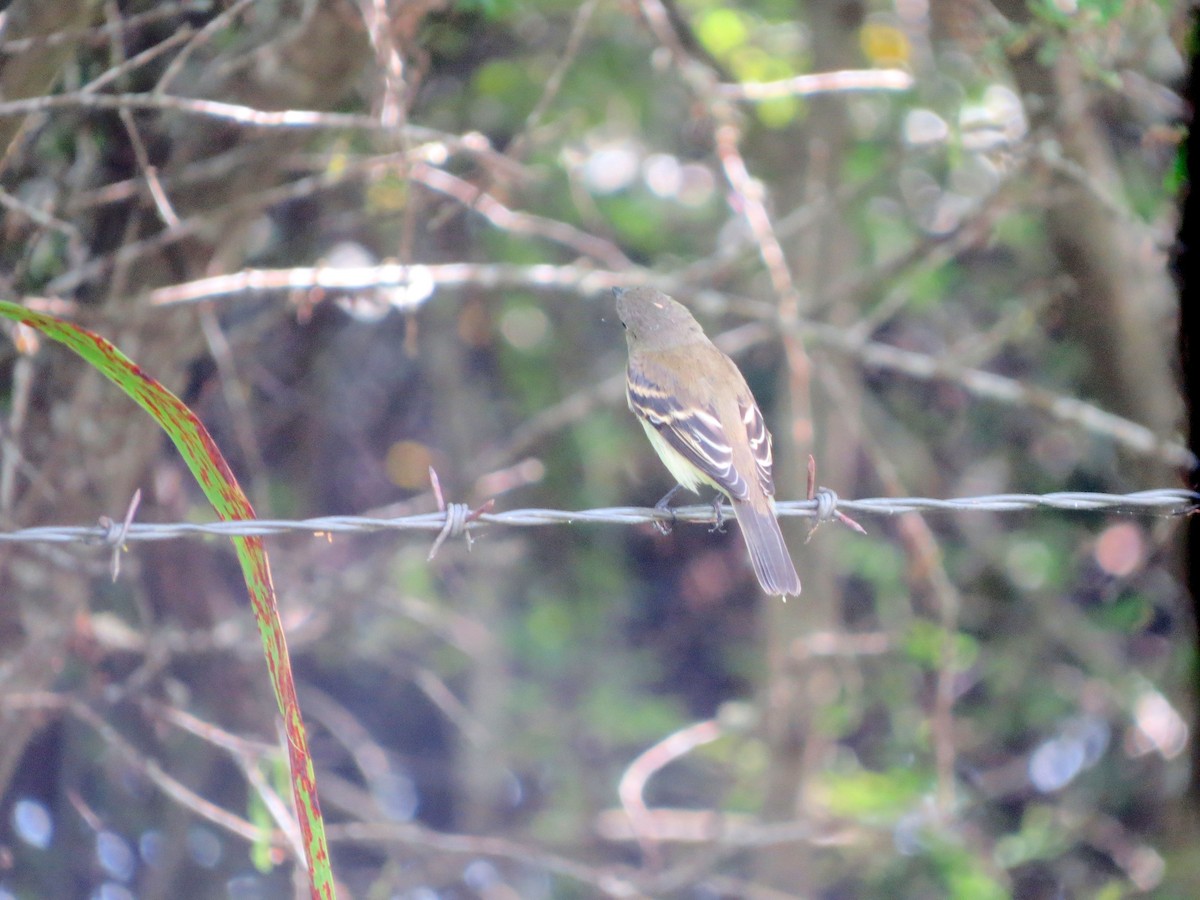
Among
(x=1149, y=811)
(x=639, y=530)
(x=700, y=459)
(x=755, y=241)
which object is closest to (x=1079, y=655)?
(x=1149, y=811)

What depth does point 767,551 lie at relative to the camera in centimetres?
453

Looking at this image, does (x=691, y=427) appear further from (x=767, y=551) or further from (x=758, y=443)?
(x=767, y=551)

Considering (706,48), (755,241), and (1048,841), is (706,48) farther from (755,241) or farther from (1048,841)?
(1048,841)

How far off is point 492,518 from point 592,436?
4875 millimetres

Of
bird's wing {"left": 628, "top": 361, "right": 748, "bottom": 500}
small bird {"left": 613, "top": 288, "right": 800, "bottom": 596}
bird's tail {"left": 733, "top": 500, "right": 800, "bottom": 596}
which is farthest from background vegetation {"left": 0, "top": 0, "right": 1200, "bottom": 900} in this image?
bird's tail {"left": 733, "top": 500, "right": 800, "bottom": 596}

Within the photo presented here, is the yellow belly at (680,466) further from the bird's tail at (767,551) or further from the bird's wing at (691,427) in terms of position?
the bird's tail at (767,551)

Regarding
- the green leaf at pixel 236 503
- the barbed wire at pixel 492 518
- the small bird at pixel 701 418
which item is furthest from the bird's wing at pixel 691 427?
the green leaf at pixel 236 503

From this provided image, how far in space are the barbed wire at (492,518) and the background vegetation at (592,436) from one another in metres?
1.81

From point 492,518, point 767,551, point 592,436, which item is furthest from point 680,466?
point 592,436

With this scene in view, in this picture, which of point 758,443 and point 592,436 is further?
point 592,436

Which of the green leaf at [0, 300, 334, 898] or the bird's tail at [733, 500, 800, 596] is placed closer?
the green leaf at [0, 300, 334, 898]

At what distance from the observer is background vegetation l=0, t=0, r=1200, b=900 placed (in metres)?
5.15

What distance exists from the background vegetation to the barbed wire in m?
1.81

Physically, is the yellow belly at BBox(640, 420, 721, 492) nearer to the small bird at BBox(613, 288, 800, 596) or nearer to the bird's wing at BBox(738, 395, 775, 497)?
the small bird at BBox(613, 288, 800, 596)
